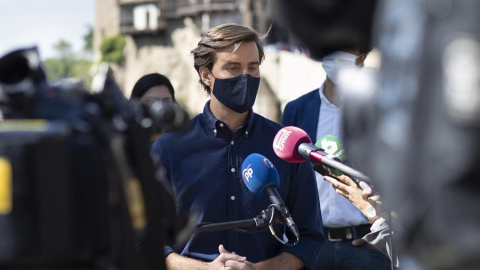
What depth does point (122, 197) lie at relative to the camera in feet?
6.78

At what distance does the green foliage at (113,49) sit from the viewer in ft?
187

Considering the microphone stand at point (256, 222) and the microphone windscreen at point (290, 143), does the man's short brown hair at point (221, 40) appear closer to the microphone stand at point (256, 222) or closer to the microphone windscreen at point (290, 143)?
the microphone windscreen at point (290, 143)

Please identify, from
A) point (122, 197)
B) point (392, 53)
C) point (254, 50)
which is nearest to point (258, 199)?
point (254, 50)

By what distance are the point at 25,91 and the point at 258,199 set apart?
230 cm

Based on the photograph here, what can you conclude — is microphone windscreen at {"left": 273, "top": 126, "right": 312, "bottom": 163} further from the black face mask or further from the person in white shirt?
the person in white shirt

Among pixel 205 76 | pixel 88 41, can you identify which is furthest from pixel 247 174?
pixel 88 41

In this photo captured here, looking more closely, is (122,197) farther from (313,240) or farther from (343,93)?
(313,240)

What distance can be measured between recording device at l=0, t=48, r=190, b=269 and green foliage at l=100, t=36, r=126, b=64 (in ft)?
182

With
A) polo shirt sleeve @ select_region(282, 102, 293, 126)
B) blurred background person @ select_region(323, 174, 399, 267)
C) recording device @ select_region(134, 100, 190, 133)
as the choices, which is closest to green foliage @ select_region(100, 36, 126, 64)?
polo shirt sleeve @ select_region(282, 102, 293, 126)

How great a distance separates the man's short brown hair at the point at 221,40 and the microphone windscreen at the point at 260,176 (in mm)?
758

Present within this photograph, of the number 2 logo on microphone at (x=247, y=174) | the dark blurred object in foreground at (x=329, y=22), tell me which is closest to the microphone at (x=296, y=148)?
the number 2 logo on microphone at (x=247, y=174)

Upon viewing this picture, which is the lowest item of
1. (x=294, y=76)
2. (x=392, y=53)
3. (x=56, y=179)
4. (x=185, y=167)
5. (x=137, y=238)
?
(x=294, y=76)

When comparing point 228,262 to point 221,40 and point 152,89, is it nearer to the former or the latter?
point 221,40

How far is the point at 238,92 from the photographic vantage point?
4500 millimetres
